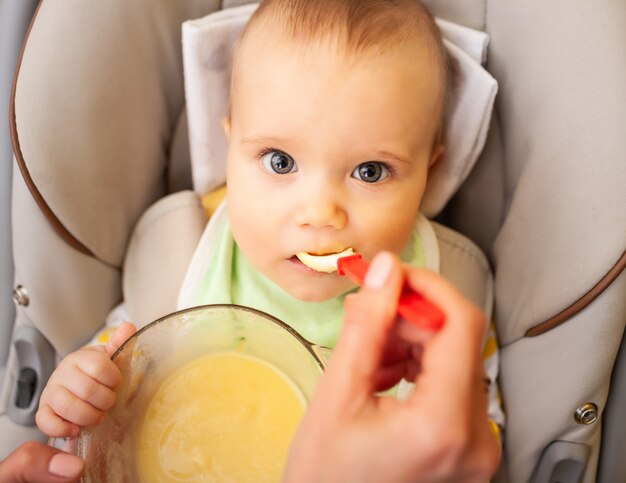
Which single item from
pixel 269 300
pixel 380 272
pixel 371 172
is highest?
pixel 380 272

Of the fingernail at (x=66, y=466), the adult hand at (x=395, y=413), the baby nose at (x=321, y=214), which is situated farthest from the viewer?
the baby nose at (x=321, y=214)

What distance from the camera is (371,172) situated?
0.79 meters

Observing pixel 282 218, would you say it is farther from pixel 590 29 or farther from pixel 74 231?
pixel 590 29

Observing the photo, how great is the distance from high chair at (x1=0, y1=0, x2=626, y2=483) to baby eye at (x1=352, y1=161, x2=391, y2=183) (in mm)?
215

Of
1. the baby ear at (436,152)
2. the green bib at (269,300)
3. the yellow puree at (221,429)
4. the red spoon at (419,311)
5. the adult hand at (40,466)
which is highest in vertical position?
the red spoon at (419,311)

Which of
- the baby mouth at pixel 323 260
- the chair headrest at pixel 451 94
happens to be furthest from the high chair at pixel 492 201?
the baby mouth at pixel 323 260

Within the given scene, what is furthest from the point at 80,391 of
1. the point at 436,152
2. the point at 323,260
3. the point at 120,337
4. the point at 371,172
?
the point at 436,152

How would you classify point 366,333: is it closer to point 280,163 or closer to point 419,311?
point 419,311

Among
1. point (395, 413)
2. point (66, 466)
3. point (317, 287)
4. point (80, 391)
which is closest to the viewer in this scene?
point (395, 413)

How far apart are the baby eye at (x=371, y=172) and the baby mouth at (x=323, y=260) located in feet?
0.29

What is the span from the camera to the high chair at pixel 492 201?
79cm

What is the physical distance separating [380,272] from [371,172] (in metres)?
0.35

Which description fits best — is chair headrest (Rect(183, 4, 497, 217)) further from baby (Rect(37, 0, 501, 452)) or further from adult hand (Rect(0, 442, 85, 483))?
adult hand (Rect(0, 442, 85, 483))

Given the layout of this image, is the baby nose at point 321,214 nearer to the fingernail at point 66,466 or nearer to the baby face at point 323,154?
the baby face at point 323,154
